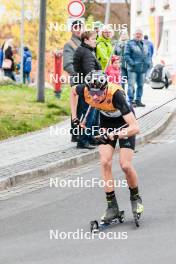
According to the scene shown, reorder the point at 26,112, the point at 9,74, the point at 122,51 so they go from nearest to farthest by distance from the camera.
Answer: the point at 26,112 → the point at 122,51 → the point at 9,74

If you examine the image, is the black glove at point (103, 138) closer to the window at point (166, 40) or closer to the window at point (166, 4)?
the window at point (166, 40)

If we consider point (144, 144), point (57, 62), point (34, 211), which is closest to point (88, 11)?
point (57, 62)

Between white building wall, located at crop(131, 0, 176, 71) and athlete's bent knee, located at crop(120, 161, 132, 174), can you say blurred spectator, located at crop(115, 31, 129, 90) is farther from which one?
white building wall, located at crop(131, 0, 176, 71)

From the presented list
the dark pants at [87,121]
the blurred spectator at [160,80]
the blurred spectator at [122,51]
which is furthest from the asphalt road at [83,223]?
the blurred spectator at [160,80]

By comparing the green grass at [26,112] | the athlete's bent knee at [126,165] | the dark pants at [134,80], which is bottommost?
the green grass at [26,112]

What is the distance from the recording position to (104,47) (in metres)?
16.1

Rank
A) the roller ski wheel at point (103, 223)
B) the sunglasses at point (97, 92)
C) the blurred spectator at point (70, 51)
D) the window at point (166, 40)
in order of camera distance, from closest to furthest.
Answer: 1. the sunglasses at point (97, 92)
2. the roller ski wheel at point (103, 223)
3. the blurred spectator at point (70, 51)
4. the window at point (166, 40)

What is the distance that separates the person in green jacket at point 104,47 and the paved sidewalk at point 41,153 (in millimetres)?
1514

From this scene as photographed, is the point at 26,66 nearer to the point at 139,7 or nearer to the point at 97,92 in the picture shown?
the point at 97,92

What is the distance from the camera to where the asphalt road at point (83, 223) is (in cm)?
762

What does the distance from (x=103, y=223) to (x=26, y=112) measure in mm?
10666

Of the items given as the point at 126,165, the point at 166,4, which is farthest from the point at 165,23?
the point at 126,165

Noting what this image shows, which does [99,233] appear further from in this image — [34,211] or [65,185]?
[65,185]

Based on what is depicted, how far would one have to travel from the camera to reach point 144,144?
1587 centimetres
